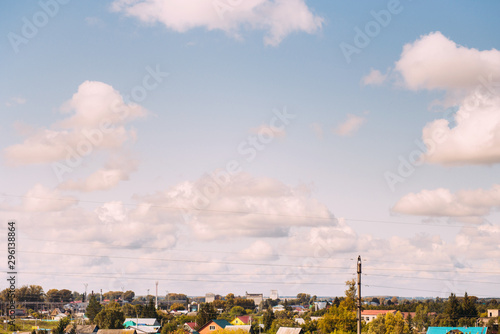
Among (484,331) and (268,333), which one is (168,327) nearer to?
(268,333)

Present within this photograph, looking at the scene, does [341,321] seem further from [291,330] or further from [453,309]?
[453,309]

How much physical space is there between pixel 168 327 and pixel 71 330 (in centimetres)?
2700

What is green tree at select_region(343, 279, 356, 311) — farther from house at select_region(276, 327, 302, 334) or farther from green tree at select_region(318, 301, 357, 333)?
house at select_region(276, 327, 302, 334)

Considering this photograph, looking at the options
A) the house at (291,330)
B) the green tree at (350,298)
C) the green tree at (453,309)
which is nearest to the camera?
the green tree at (350,298)

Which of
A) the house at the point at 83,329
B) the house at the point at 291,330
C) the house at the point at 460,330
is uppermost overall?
the house at the point at 460,330

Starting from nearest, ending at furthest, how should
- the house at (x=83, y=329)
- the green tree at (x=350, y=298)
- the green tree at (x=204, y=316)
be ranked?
the green tree at (x=350, y=298), the house at (x=83, y=329), the green tree at (x=204, y=316)

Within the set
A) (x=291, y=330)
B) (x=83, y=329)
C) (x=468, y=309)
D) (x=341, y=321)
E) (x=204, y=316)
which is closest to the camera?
(x=341, y=321)

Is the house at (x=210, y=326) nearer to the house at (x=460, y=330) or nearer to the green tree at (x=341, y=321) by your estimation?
the house at (x=460, y=330)

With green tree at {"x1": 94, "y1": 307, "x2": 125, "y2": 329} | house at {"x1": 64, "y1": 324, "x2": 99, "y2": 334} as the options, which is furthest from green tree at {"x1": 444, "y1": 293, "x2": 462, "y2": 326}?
house at {"x1": 64, "y1": 324, "x2": 99, "y2": 334}

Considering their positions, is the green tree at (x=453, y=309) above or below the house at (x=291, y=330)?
above

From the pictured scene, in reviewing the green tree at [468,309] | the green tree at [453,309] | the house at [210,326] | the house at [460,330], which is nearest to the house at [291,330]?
the house at [210,326]

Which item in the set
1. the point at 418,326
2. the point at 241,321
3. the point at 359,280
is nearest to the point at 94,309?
the point at 241,321

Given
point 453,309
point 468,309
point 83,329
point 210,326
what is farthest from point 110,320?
point 468,309

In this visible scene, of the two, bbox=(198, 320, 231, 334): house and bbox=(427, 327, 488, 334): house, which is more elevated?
bbox=(427, 327, 488, 334): house
